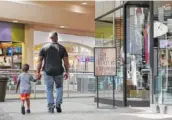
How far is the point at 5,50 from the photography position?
22000mm

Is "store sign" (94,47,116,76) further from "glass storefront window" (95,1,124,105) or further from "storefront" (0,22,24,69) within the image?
"storefront" (0,22,24,69)

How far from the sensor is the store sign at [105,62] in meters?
10.3

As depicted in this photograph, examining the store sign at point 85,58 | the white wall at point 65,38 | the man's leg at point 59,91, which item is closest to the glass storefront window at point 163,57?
the man's leg at point 59,91

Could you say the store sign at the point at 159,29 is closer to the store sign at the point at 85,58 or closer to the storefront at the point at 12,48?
the storefront at the point at 12,48

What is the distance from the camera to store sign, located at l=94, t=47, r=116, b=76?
10.3 metres

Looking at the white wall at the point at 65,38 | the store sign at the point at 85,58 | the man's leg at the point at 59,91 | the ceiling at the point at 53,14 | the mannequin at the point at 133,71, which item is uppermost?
the ceiling at the point at 53,14

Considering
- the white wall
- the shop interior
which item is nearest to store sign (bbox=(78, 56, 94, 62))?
the white wall

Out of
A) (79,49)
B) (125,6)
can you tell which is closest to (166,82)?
(125,6)

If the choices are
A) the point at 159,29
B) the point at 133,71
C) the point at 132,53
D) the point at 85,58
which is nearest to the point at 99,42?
the point at 132,53

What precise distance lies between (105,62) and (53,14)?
1153cm

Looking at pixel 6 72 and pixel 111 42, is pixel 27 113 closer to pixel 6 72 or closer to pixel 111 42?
pixel 111 42

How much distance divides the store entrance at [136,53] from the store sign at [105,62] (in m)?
0.63

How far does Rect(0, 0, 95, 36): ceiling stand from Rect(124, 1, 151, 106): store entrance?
31.1 feet

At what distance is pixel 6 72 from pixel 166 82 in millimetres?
7595
